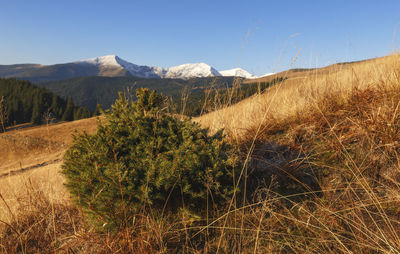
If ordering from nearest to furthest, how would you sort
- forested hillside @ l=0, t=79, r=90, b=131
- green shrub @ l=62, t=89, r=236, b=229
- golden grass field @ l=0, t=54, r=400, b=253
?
golden grass field @ l=0, t=54, r=400, b=253, green shrub @ l=62, t=89, r=236, b=229, forested hillside @ l=0, t=79, r=90, b=131

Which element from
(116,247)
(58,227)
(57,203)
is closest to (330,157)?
(116,247)

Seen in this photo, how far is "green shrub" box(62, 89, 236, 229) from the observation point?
1784 millimetres

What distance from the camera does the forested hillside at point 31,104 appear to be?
155ft

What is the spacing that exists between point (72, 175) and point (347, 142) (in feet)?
10.3

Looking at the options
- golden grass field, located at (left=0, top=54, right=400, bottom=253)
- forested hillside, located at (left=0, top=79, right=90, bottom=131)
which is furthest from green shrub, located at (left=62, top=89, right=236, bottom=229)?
forested hillside, located at (left=0, top=79, right=90, bottom=131)

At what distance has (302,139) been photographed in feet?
9.35

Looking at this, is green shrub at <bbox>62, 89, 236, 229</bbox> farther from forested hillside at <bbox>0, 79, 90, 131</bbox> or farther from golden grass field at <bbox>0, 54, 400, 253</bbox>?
forested hillside at <bbox>0, 79, 90, 131</bbox>

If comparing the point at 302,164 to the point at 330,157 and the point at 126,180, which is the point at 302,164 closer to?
the point at 330,157

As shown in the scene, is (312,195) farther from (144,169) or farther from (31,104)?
(31,104)

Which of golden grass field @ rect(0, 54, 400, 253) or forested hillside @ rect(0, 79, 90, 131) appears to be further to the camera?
forested hillside @ rect(0, 79, 90, 131)

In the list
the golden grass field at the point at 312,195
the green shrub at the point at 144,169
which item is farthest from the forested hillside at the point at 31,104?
the golden grass field at the point at 312,195

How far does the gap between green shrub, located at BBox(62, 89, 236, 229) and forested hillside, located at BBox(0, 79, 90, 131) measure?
46.7 meters

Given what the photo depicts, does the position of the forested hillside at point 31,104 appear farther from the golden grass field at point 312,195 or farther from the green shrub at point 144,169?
the golden grass field at point 312,195

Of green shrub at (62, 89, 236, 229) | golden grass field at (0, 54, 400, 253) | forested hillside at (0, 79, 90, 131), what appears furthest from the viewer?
forested hillside at (0, 79, 90, 131)
